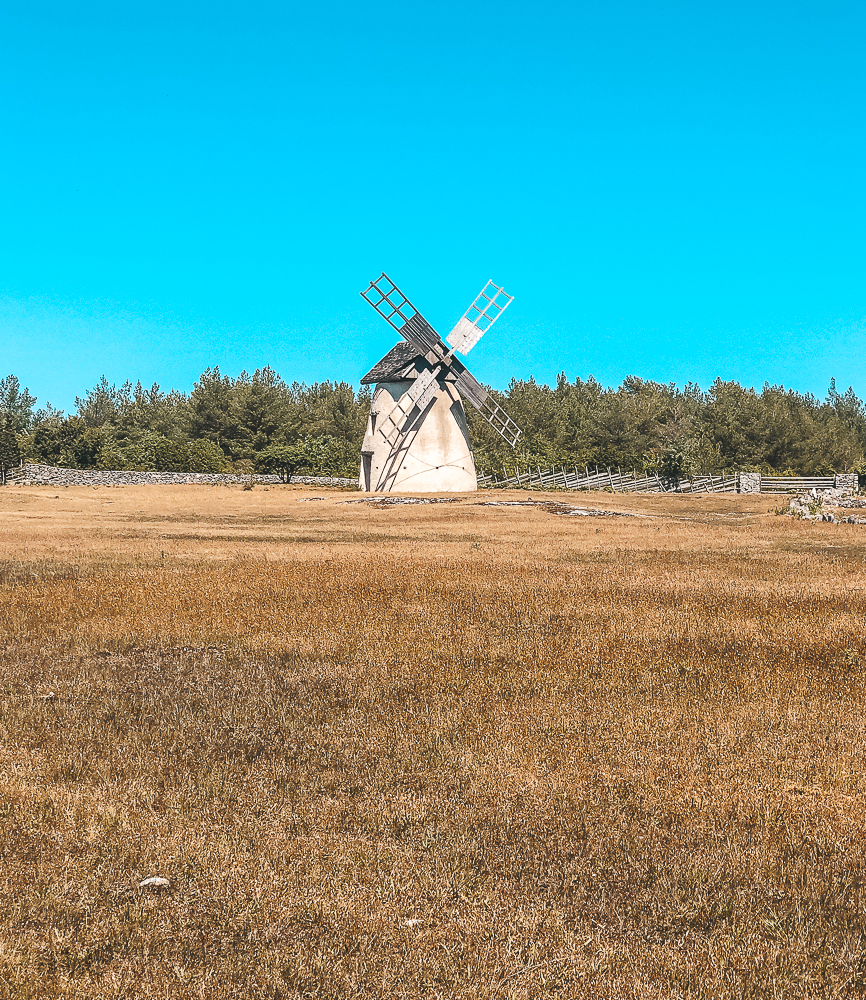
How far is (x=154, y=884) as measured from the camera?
4.68m

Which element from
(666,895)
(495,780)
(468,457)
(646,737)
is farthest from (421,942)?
(468,457)

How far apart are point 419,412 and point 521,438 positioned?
110 ft

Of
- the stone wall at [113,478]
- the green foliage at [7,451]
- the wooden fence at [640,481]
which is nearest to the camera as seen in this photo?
the wooden fence at [640,481]

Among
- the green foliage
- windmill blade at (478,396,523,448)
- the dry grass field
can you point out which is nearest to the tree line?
the green foliage

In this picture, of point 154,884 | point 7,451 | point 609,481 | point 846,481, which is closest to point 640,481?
point 609,481

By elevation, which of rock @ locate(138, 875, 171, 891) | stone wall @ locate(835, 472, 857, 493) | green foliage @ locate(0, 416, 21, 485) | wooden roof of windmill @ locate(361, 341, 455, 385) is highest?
wooden roof of windmill @ locate(361, 341, 455, 385)

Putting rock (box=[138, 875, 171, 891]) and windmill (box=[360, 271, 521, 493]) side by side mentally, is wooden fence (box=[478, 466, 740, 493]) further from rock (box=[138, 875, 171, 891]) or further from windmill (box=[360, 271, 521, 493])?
rock (box=[138, 875, 171, 891])

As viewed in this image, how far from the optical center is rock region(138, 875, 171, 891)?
4.66 m

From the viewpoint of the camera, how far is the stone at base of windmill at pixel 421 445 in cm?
5041

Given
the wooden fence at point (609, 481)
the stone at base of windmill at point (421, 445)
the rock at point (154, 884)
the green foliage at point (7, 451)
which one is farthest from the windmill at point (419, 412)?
the rock at point (154, 884)

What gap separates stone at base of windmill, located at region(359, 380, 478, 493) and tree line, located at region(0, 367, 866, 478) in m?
19.5

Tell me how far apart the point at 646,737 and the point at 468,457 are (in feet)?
149

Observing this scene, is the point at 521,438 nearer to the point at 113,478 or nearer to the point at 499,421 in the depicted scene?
the point at 499,421

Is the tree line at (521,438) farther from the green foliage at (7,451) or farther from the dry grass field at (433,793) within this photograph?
the dry grass field at (433,793)
